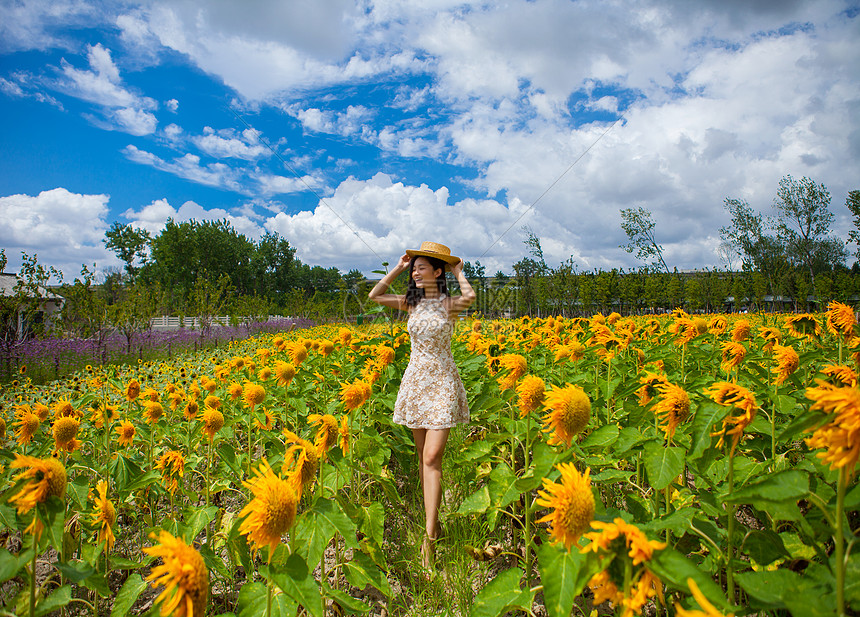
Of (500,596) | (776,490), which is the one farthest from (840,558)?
(500,596)

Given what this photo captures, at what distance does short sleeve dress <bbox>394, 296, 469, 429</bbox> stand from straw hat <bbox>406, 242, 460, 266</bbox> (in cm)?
37

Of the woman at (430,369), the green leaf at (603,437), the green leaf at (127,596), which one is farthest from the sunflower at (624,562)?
the woman at (430,369)

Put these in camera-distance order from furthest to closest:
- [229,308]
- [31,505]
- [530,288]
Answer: [530,288] → [229,308] → [31,505]

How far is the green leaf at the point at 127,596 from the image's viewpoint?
1.44 meters

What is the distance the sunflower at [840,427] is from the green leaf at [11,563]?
1654 mm

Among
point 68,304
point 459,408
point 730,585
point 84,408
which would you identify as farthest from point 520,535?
point 68,304

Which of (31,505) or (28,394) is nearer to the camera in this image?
(31,505)

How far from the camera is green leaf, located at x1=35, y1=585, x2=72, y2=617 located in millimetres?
1135

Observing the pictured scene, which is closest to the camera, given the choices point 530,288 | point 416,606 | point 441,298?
point 416,606

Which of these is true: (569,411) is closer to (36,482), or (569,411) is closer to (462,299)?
(36,482)

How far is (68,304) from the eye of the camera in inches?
501

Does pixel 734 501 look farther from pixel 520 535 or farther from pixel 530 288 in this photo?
pixel 530 288

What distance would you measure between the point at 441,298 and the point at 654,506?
6.64 ft

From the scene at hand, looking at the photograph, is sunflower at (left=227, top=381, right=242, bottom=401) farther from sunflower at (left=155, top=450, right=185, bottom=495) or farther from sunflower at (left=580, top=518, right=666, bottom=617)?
sunflower at (left=580, top=518, right=666, bottom=617)
